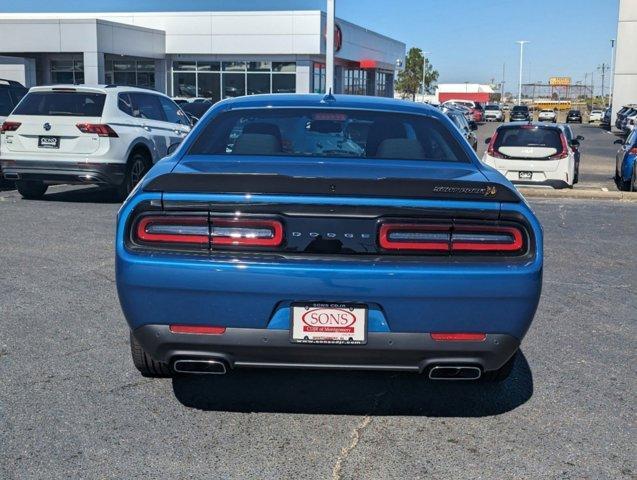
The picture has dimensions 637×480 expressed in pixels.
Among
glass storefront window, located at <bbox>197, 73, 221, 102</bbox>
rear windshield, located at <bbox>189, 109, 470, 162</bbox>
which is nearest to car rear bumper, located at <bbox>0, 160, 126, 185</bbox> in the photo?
rear windshield, located at <bbox>189, 109, 470, 162</bbox>

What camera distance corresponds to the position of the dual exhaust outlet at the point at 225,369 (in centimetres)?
392

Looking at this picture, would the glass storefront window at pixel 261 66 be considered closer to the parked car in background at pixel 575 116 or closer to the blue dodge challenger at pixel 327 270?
the parked car in background at pixel 575 116

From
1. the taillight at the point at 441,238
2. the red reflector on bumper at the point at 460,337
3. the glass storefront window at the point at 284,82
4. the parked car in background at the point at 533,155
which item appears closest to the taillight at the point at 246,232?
the taillight at the point at 441,238

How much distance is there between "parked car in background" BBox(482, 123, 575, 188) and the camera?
15336mm

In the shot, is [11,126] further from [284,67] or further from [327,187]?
[284,67]

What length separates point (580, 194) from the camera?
15000mm

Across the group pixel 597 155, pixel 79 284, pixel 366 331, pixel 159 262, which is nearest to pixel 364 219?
pixel 366 331

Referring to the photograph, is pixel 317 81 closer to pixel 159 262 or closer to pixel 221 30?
pixel 221 30

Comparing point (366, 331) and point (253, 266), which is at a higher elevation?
point (253, 266)

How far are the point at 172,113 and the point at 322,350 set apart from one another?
1149 cm

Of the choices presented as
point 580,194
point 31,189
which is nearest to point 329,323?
point 31,189

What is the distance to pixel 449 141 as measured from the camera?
526 centimetres

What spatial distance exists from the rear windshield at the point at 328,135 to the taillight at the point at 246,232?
1.16 m

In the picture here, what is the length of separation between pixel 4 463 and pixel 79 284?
3562mm
